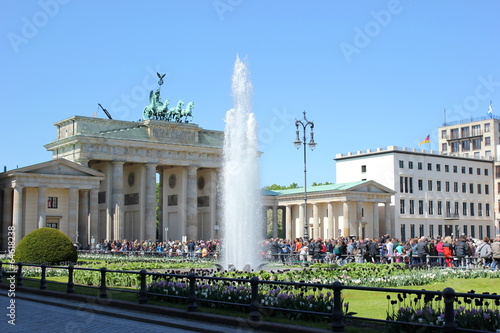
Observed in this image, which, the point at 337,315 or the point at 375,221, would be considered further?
the point at 375,221

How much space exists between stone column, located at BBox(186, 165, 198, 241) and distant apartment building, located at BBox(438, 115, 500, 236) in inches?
1858

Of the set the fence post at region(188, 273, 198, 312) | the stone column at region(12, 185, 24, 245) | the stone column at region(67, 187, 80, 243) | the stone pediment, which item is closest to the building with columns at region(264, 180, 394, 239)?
the stone pediment

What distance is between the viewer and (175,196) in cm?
8181

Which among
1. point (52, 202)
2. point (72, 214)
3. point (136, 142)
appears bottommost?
point (72, 214)

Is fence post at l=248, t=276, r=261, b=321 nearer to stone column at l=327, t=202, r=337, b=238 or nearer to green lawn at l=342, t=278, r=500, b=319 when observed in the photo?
green lawn at l=342, t=278, r=500, b=319

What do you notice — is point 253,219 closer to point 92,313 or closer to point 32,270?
point 32,270

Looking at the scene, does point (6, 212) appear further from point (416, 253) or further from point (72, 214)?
point (416, 253)

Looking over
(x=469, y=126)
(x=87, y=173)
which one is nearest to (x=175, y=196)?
(x=87, y=173)

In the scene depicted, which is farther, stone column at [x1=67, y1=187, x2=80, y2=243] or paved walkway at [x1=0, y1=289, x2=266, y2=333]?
stone column at [x1=67, y1=187, x2=80, y2=243]

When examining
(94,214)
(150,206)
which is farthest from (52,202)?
(150,206)

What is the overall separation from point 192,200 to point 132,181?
7.94m

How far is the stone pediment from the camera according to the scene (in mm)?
56062

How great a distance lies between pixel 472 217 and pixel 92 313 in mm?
92842

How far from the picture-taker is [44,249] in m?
32.7
